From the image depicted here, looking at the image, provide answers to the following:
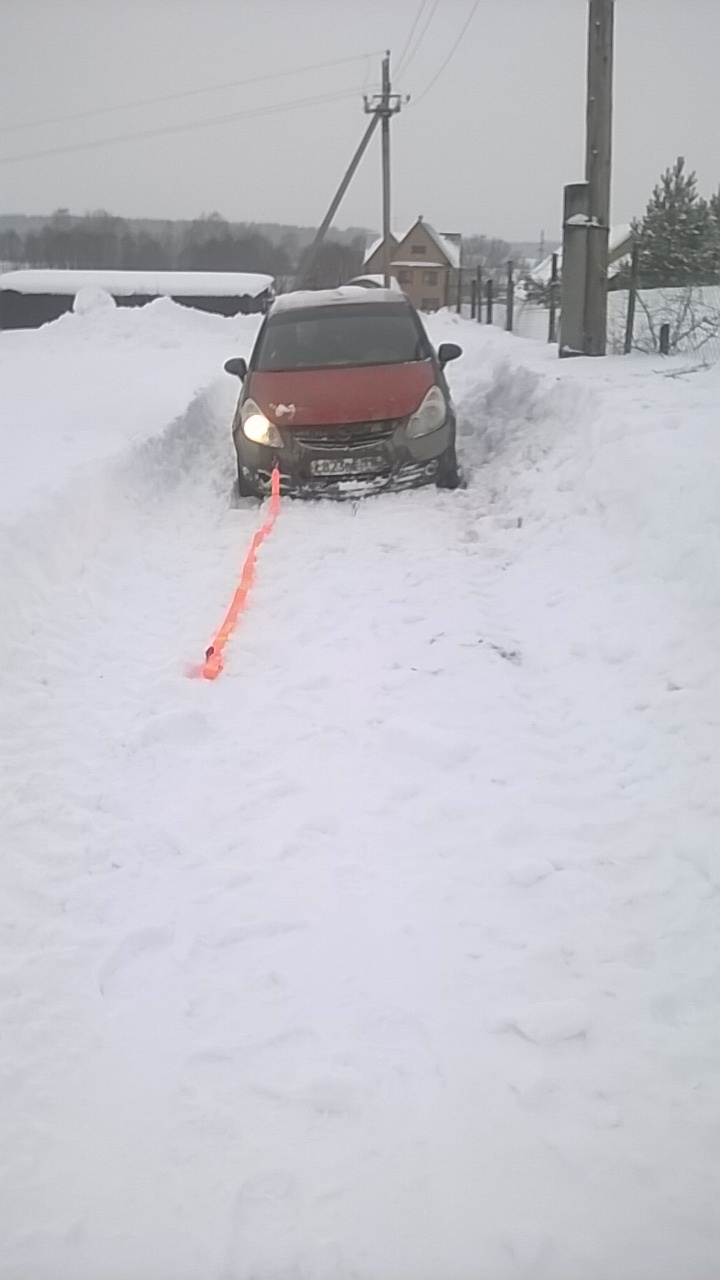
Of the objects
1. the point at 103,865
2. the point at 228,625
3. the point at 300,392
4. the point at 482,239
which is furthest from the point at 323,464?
the point at 482,239

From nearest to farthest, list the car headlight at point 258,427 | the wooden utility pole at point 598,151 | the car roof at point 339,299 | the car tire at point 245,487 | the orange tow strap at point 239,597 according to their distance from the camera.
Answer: the orange tow strap at point 239,597 → the car headlight at point 258,427 → the car tire at point 245,487 → the car roof at point 339,299 → the wooden utility pole at point 598,151

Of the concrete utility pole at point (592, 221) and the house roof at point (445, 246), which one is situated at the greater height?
the house roof at point (445, 246)

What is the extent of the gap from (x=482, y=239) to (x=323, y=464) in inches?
3725

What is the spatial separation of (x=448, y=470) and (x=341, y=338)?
1935 millimetres

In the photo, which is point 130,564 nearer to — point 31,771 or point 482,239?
point 31,771

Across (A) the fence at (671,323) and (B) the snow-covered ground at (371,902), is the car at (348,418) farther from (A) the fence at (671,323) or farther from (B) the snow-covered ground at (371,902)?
(A) the fence at (671,323)


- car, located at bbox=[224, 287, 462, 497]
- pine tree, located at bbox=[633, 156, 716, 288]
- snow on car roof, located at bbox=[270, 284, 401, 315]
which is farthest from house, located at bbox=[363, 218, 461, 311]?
car, located at bbox=[224, 287, 462, 497]

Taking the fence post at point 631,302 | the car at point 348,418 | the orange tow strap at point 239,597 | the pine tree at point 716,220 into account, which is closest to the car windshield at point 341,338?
the car at point 348,418

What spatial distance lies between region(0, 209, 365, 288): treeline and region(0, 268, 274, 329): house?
1661cm

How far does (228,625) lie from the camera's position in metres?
5.43

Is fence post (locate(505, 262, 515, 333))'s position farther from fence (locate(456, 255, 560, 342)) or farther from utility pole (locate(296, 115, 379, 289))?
utility pole (locate(296, 115, 379, 289))

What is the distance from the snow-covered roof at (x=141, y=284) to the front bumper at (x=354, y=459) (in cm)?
3825

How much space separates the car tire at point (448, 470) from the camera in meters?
8.05

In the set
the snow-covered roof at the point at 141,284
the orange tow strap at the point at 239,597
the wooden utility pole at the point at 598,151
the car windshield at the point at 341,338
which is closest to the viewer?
the orange tow strap at the point at 239,597
